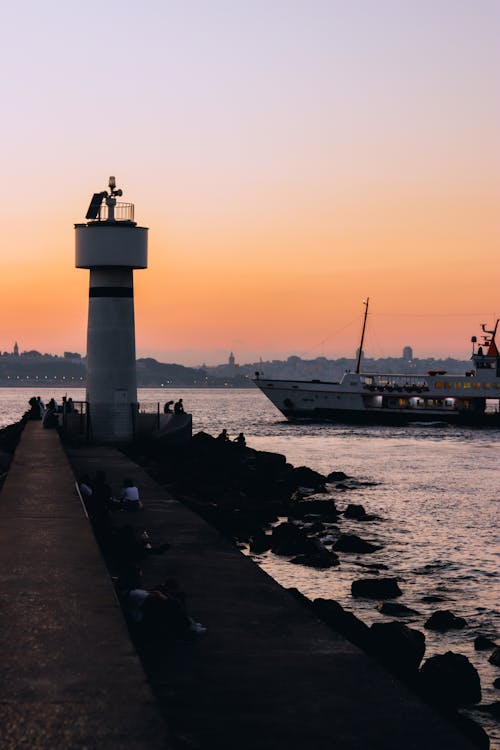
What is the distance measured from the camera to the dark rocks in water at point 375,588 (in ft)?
68.0

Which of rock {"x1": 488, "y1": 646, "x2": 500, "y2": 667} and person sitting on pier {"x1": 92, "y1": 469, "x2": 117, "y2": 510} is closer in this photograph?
rock {"x1": 488, "y1": 646, "x2": 500, "y2": 667}

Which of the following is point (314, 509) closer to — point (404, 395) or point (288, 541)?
point (288, 541)

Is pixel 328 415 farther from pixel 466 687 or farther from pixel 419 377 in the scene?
pixel 466 687

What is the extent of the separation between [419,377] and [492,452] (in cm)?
2924

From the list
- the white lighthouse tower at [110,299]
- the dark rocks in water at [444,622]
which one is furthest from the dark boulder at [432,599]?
the white lighthouse tower at [110,299]

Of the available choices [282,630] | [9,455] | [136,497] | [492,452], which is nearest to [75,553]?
[282,630]

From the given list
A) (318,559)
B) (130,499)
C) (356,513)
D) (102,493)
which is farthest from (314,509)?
(102,493)

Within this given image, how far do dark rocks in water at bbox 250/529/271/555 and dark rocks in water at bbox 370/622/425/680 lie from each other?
1074cm

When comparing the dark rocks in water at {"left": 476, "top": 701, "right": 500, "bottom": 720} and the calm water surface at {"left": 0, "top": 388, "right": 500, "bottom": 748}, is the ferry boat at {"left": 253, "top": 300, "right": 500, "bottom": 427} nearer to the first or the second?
the calm water surface at {"left": 0, "top": 388, "right": 500, "bottom": 748}

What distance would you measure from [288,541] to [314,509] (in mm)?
9066

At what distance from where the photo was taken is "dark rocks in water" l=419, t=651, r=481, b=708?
13.3m

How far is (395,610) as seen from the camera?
19391 millimetres

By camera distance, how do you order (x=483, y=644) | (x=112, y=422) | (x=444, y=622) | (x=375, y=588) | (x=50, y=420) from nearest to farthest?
(x=483, y=644) < (x=444, y=622) < (x=375, y=588) < (x=112, y=422) < (x=50, y=420)

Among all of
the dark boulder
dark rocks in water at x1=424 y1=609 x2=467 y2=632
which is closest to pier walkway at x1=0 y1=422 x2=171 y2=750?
dark rocks in water at x1=424 y1=609 x2=467 y2=632
